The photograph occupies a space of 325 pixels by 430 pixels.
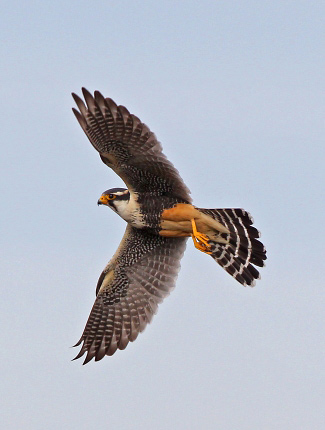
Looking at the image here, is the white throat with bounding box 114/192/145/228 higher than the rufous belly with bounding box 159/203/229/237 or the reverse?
the reverse

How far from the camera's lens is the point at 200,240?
521 inches

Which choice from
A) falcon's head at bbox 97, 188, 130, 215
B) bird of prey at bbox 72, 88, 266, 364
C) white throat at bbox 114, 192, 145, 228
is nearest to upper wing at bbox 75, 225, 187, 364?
bird of prey at bbox 72, 88, 266, 364

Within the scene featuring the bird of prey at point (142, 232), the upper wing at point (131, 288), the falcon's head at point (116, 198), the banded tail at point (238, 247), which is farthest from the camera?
the upper wing at point (131, 288)

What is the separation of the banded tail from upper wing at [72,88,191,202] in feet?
2.93

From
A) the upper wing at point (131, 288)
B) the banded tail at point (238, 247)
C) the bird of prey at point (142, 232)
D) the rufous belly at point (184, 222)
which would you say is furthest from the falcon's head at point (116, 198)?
A: the banded tail at point (238, 247)

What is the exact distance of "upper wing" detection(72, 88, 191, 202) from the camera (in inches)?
484

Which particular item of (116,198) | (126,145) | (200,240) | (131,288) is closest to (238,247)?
(200,240)

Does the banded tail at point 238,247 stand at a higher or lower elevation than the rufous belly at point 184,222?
higher

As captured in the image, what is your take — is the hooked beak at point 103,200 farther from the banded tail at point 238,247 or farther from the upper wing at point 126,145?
the banded tail at point 238,247

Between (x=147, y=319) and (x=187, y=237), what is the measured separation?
1.55 meters

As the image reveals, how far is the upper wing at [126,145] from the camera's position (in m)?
12.3

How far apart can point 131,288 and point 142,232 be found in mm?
1070

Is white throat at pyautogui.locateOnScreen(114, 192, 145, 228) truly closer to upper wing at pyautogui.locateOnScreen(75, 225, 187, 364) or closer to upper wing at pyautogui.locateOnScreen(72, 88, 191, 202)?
upper wing at pyautogui.locateOnScreen(72, 88, 191, 202)

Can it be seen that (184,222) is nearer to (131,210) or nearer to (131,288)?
(131,210)
